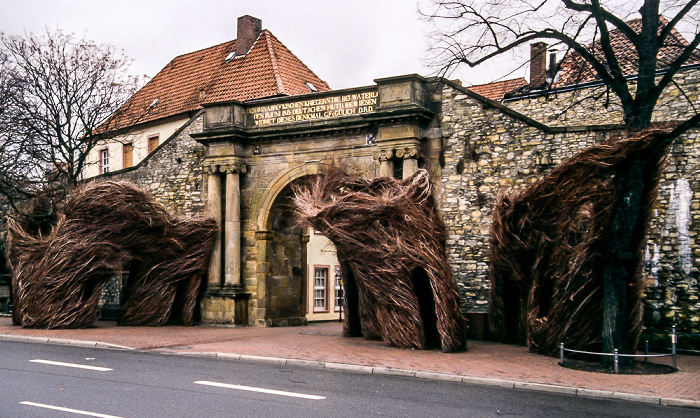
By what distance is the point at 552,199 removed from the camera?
13.4 meters

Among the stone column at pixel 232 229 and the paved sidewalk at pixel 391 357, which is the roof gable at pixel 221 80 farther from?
the paved sidewalk at pixel 391 357

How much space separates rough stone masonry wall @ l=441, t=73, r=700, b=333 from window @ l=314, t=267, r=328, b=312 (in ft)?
37.7

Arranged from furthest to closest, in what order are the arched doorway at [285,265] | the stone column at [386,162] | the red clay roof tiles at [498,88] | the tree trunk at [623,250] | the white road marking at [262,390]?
1. the red clay roof tiles at [498,88]
2. the arched doorway at [285,265]
3. the stone column at [386,162]
4. the tree trunk at [623,250]
5. the white road marking at [262,390]

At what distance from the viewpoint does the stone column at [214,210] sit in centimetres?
2080

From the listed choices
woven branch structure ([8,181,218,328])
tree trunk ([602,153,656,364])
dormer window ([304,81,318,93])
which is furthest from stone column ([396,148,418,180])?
dormer window ([304,81,318,93])

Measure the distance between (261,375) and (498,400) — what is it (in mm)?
3586

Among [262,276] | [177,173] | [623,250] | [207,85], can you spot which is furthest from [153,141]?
[623,250]

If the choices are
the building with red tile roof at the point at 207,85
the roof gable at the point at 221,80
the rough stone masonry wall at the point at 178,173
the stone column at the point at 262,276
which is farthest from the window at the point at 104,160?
the stone column at the point at 262,276

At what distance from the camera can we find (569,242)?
44.3ft

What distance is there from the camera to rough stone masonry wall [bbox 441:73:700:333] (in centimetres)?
1489

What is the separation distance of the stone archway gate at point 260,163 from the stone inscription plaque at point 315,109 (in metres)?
0.03

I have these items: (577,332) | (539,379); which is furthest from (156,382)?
Answer: (577,332)

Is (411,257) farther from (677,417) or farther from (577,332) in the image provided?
(677,417)

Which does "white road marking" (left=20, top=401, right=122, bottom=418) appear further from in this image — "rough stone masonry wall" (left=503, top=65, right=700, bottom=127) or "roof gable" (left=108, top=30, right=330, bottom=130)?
"roof gable" (left=108, top=30, right=330, bottom=130)
